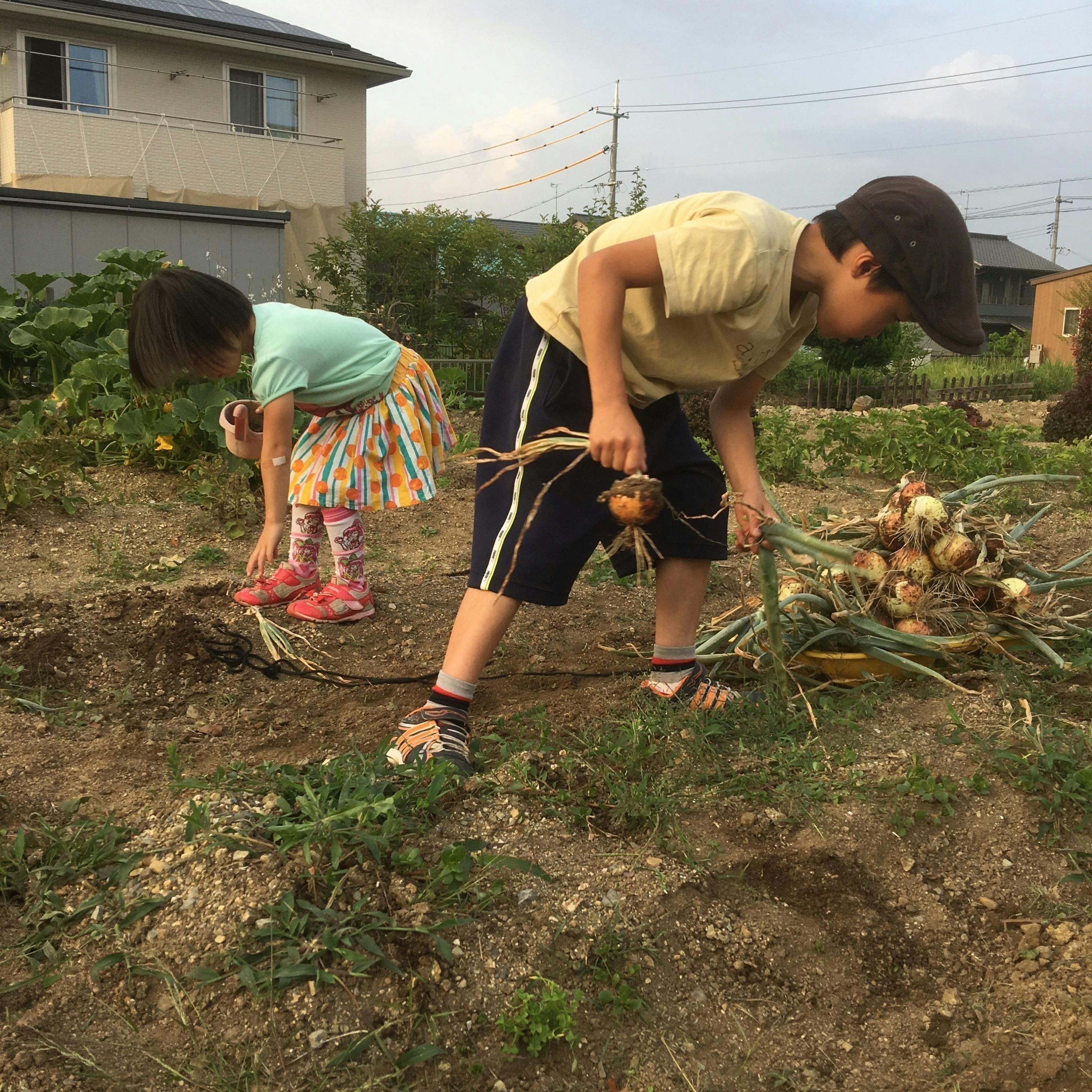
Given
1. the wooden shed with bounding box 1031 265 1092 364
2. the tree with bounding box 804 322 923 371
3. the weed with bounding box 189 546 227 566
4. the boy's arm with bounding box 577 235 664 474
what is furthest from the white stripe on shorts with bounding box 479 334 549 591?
the wooden shed with bounding box 1031 265 1092 364

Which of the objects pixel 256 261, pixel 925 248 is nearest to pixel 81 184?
pixel 256 261

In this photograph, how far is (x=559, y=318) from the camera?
2.12 metres

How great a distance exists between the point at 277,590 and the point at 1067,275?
98.8 ft

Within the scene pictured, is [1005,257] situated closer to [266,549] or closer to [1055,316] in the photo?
[1055,316]

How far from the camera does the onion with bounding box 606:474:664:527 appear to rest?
188 centimetres

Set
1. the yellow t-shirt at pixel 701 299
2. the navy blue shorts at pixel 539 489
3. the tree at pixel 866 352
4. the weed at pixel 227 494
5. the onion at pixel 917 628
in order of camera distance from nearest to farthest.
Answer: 1. the yellow t-shirt at pixel 701 299
2. the navy blue shorts at pixel 539 489
3. the onion at pixel 917 628
4. the weed at pixel 227 494
5. the tree at pixel 866 352

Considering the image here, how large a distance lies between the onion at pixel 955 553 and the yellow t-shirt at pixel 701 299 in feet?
2.47

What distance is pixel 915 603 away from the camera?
8.77 feet

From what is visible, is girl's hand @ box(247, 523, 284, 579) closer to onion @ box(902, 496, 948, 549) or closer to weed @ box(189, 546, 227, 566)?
weed @ box(189, 546, 227, 566)

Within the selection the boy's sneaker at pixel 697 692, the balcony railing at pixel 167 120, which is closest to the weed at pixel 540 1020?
the boy's sneaker at pixel 697 692

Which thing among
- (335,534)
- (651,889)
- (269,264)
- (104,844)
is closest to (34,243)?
(269,264)

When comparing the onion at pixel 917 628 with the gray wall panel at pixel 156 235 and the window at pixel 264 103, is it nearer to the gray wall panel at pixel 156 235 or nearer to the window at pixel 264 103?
the gray wall panel at pixel 156 235

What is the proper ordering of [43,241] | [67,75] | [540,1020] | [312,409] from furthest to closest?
[67,75] < [43,241] < [312,409] < [540,1020]

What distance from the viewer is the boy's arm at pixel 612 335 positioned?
1.86 meters
